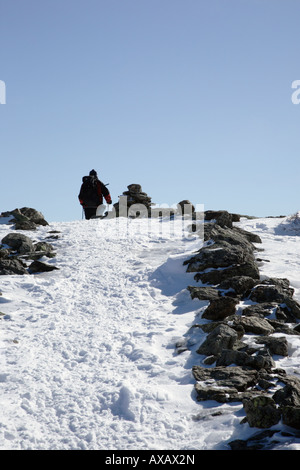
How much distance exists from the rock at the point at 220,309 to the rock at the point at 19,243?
7806mm

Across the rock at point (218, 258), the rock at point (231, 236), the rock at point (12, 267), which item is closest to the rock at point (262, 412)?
the rock at point (218, 258)

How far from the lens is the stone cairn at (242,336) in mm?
6258

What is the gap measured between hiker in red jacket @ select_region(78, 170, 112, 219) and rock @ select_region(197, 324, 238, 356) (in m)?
14.5

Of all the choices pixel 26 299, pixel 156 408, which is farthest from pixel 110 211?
pixel 156 408

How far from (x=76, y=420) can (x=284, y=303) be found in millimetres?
6007

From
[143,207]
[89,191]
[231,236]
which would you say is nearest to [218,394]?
[231,236]

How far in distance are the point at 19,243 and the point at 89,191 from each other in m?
6.80

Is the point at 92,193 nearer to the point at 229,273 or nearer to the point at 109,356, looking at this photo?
the point at 229,273

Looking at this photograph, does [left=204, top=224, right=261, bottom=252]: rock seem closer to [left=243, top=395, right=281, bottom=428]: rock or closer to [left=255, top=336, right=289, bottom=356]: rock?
[left=255, top=336, right=289, bottom=356]: rock

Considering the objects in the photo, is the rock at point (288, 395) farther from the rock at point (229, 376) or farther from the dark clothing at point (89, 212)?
the dark clothing at point (89, 212)

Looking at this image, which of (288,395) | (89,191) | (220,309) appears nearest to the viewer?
(288,395)

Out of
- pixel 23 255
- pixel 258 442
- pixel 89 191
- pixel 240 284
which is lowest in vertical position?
pixel 258 442

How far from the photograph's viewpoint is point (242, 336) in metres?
9.24

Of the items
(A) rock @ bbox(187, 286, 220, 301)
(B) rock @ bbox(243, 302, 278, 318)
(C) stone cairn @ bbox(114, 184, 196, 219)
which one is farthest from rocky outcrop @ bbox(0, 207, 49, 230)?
(B) rock @ bbox(243, 302, 278, 318)
